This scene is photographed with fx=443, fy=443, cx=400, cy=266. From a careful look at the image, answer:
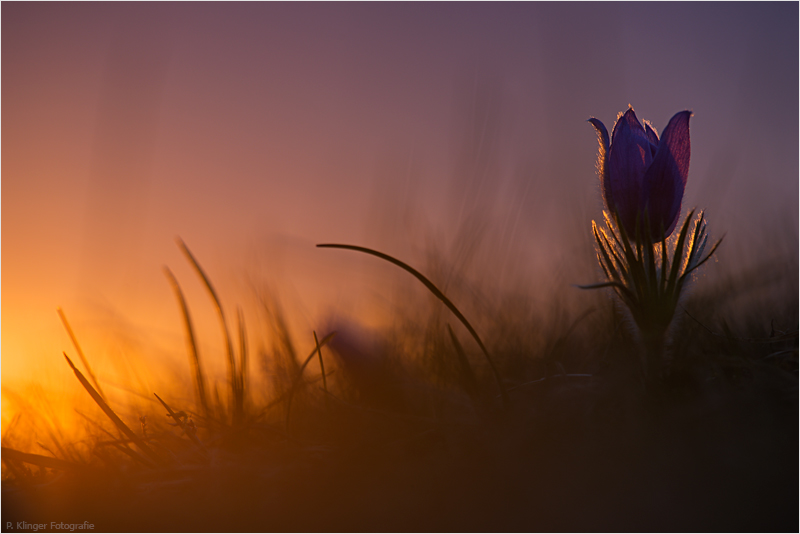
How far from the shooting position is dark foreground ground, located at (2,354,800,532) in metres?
0.34

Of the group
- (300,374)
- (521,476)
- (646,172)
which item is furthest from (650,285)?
(300,374)

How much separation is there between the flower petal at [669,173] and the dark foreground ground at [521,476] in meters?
0.22

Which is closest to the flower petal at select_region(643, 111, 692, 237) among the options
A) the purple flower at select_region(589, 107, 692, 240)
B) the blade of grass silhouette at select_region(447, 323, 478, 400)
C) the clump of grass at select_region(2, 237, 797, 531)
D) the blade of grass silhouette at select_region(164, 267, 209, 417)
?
the purple flower at select_region(589, 107, 692, 240)

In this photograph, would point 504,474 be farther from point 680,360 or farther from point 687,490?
point 680,360

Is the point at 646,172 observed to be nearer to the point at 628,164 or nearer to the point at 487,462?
the point at 628,164

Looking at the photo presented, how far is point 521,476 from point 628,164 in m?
0.44

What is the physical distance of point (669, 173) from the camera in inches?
22.8

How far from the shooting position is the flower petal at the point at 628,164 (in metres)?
0.60

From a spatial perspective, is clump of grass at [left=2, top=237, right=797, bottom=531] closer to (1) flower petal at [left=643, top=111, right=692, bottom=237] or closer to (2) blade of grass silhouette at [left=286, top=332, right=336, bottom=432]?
(2) blade of grass silhouette at [left=286, top=332, right=336, bottom=432]

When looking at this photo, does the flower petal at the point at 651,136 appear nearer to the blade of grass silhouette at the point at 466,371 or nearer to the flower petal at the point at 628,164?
the flower petal at the point at 628,164

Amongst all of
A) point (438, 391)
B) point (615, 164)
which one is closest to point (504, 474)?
point (438, 391)

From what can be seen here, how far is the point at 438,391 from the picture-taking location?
21.4 inches

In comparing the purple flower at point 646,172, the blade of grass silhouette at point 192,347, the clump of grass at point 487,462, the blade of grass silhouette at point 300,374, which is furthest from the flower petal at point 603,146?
→ the blade of grass silhouette at point 192,347

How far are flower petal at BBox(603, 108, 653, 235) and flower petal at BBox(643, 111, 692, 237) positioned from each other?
0.01 metres
